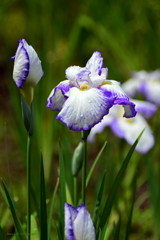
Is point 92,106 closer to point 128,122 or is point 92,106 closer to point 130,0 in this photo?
point 128,122

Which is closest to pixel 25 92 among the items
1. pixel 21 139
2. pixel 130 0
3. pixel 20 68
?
pixel 20 68

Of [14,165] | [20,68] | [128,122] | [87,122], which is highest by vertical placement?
[20,68]

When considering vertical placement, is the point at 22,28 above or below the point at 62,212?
above

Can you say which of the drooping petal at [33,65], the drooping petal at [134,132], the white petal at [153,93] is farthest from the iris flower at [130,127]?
the drooping petal at [33,65]

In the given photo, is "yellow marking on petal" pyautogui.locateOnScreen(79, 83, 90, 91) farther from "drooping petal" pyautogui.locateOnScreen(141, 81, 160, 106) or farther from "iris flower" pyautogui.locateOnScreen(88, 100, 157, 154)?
"drooping petal" pyautogui.locateOnScreen(141, 81, 160, 106)

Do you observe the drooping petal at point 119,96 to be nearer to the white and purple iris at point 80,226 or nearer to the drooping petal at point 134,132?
the white and purple iris at point 80,226

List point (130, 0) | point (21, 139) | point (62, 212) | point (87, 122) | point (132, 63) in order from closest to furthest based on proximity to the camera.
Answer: point (87, 122)
point (62, 212)
point (21, 139)
point (132, 63)
point (130, 0)

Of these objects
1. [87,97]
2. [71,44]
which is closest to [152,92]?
[71,44]

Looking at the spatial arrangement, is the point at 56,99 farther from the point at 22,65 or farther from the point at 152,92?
the point at 152,92
